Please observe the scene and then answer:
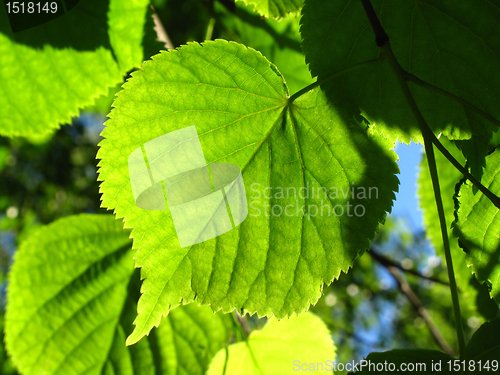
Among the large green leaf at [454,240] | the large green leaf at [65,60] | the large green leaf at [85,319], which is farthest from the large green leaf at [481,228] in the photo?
the large green leaf at [65,60]

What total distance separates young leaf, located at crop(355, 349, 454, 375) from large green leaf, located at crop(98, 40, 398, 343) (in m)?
0.15

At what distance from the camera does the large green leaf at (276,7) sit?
37.0 inches

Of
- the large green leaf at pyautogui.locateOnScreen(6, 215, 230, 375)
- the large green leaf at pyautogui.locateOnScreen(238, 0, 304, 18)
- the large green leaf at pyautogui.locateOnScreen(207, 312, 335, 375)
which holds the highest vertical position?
the large green leaf at pyautogui.locateOnScreen(238, 0, 304, 18)

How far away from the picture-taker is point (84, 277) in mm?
1223

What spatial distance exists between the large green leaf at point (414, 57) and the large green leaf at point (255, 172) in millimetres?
55

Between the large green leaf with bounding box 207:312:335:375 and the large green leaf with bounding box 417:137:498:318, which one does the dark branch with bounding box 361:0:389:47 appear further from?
the large green leaf with bounding box 207:312:335:375

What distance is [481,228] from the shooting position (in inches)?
29.6

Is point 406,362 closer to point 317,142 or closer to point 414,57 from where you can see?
point 317,142

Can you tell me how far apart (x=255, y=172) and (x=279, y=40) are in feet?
2.80

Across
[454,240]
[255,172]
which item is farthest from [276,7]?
[454,240]

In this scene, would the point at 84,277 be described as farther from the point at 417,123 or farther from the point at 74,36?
the point at 417,123

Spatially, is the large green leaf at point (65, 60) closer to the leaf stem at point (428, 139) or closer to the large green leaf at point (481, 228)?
the leaf stem at point (428, 139)

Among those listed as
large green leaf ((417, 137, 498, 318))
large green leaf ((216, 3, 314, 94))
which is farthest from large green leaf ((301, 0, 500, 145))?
large green leaf ((216, 3, 314, 94))

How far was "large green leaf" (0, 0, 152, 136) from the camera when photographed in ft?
3.26
